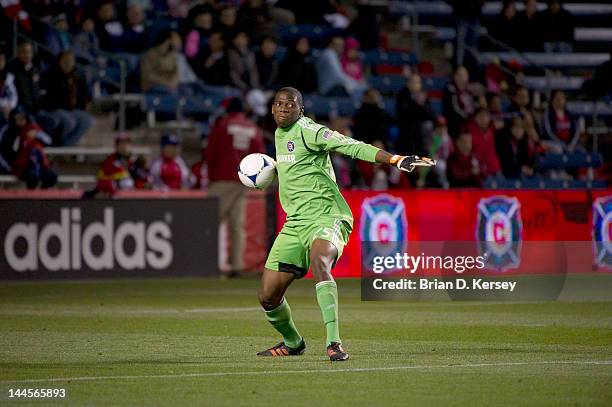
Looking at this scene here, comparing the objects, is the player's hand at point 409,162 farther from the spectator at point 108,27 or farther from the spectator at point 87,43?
the spectator at point 108,27

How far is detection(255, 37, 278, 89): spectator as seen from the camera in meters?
25.8

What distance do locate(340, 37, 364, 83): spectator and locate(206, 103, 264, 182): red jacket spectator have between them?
570 centimetres

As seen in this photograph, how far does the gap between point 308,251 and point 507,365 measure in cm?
186

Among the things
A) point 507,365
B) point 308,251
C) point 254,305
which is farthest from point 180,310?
point 507,365

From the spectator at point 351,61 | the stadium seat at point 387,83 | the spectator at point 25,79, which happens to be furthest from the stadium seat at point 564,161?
the spectator at point 25,79

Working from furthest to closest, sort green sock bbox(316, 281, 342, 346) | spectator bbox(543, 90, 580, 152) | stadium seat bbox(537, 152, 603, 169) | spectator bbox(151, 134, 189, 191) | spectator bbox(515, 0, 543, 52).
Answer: spectator bbox(515, 0, 543, 52) < spectator bbox(543, 90, 580, 152) < stadium seat bbox(537, 152, 603, 169) < spectator bbox(151, 134, 189, 191) < green sock bbox(316, 281, 342, 346)

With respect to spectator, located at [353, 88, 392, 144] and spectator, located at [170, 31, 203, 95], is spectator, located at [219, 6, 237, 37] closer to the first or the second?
spectator, located at [170, 31, 203, 95]

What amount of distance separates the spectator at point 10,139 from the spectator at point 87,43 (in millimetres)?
3017

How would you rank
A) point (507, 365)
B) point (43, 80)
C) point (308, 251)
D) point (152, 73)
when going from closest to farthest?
point (507, 365), point (308, 251), point (43, 80), point (152, 73)

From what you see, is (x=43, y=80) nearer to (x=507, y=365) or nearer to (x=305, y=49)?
(x=305, y=49)

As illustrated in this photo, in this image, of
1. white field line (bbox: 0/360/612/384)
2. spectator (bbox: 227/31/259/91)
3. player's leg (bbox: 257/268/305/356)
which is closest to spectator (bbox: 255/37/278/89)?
spectator (bbox: 227/31/259/91)

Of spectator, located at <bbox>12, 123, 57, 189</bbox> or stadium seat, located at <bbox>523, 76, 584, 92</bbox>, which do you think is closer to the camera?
spectator, located at <bbox>12, 123, 57, 189</bbox>

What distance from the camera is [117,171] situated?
21.9 meters

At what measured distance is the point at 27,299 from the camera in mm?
17969
